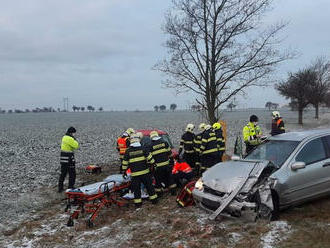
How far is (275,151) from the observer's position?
23.6 feet

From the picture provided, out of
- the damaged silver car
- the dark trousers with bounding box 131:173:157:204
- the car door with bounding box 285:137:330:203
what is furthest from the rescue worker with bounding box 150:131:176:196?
the car door with bounding box 285:137:330:203

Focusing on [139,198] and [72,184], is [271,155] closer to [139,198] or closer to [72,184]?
[139,198]

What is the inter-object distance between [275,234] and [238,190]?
3.10 ft

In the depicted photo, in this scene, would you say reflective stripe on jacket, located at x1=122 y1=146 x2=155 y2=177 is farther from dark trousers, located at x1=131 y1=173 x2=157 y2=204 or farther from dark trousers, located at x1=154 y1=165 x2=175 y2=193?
dark trousers, located at x1=154 y1=165 x2=175 y2=193

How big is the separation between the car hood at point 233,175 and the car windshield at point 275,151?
0.45 meters

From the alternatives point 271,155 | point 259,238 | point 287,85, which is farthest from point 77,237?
point 287,85

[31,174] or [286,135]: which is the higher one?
[286,135]

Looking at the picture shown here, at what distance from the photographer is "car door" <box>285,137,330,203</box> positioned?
6.35m

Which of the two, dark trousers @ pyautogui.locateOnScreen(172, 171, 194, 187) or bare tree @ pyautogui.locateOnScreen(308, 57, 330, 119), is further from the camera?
bare tree @ pyautogui.locateOnScreen(308, 57, 330, 119)

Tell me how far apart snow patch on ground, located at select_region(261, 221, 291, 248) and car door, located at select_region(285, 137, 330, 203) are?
2.08ft

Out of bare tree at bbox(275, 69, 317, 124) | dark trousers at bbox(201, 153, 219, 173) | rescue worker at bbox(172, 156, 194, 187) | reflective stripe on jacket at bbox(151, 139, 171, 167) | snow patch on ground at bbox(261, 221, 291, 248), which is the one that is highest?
bare tree at bbox(275, 69, 317, 124)

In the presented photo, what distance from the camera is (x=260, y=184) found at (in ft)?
20.3

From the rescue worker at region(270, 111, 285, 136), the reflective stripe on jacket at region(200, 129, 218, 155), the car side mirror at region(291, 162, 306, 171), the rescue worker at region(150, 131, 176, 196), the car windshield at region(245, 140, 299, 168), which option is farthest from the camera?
the rescue worker at region(270, 111, 285, 136)

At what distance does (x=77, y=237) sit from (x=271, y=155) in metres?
4.27
